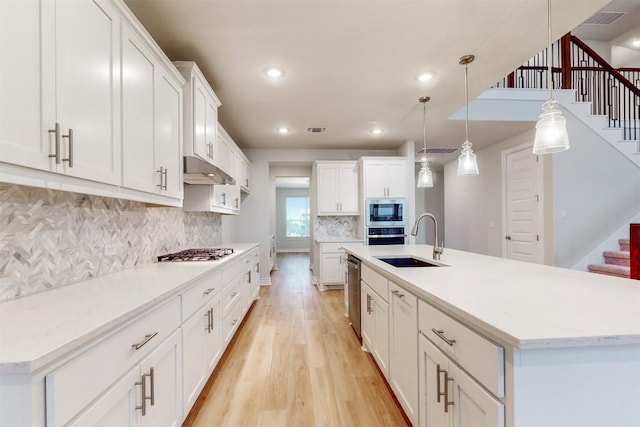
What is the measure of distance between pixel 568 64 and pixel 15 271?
635cm

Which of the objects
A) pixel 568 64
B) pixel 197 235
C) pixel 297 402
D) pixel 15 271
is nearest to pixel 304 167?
pixel 197 235

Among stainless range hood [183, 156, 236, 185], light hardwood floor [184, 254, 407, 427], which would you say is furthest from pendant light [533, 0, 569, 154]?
stainless range hood [183, 156, 236, 185]

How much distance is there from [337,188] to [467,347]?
4.50m

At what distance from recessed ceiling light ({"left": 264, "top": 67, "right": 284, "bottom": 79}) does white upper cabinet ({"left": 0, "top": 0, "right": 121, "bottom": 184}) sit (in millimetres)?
1416

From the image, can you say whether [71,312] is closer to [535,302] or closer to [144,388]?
[144,388]

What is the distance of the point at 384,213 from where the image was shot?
5129 millimetres

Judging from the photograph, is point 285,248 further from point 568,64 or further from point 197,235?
point 568,64

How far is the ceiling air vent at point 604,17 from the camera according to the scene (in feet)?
15.3

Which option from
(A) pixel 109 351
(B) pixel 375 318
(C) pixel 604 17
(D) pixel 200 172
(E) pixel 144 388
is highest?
(C) pixel 604 17

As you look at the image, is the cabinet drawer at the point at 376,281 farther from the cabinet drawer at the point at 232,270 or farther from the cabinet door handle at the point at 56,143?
the cabinet door handle at the point at 56,143

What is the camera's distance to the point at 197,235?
354 cm

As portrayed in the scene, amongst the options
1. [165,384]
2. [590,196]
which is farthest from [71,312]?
[590,196]

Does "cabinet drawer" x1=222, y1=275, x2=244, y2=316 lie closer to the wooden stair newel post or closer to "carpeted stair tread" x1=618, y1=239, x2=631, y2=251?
the wooden stair newel post

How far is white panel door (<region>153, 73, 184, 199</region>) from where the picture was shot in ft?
6.03
